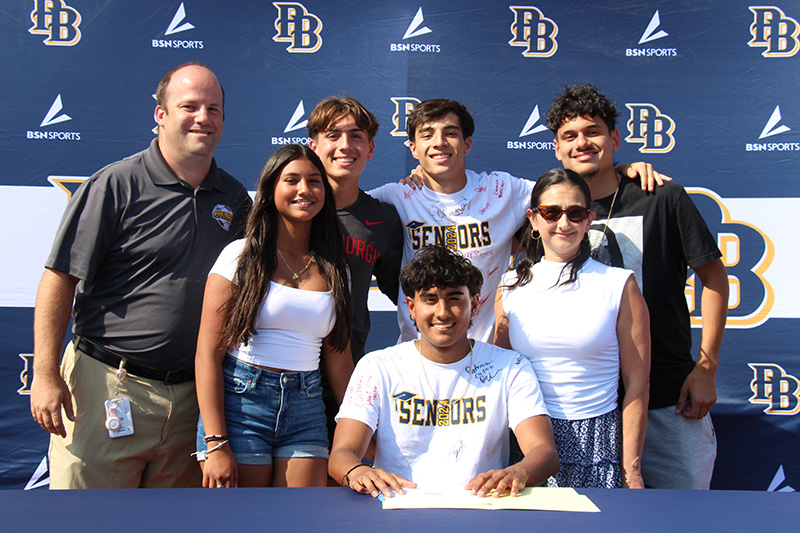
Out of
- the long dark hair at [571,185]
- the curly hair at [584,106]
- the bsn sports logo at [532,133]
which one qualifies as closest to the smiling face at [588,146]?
the curly hair at [584,106]

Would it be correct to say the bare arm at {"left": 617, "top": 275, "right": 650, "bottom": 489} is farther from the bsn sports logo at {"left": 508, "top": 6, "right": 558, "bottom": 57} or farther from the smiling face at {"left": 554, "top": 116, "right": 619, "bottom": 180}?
the bsn sports logo at {"left": 508, "top": 6, "right": 558, "bottom": 57}

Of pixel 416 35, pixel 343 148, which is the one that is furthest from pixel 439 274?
pixel 416 35

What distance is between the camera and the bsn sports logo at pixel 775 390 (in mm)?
2707

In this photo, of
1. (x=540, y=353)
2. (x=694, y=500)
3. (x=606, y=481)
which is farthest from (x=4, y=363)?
(x=694, y=500)

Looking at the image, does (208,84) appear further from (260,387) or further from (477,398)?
(477,398)

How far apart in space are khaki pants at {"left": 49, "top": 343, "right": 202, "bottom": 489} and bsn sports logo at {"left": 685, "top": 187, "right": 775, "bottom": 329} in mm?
2278

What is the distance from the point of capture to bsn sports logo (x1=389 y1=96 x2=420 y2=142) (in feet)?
9.28

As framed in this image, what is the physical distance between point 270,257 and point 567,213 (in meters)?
0.87

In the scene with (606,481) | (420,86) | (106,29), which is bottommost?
(606,481)

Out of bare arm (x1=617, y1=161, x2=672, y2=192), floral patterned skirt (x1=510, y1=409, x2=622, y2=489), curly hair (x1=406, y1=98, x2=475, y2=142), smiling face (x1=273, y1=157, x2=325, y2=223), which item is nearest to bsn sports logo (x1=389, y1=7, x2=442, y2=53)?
curly hair (x1=406, y1=98, x2=475, y2=142)

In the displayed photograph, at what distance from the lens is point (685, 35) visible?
2787 mm

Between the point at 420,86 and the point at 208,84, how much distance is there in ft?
3.67

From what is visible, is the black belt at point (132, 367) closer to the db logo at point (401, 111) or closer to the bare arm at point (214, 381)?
the bare arm at point (214, 381)

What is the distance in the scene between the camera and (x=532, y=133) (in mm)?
2834
